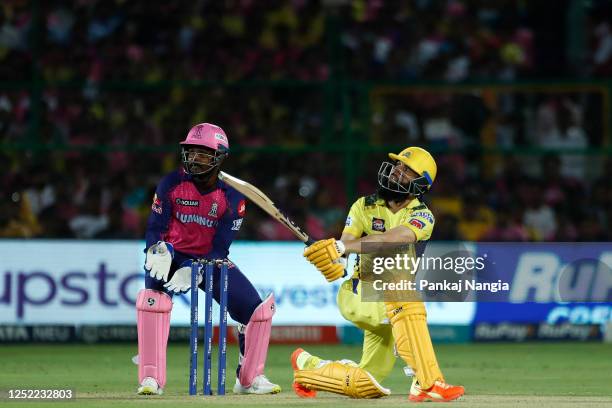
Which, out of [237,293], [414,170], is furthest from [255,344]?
[414,170]

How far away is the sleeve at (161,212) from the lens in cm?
976

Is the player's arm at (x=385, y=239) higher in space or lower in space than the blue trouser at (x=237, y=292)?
higher

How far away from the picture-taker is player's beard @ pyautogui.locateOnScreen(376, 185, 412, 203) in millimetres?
9672

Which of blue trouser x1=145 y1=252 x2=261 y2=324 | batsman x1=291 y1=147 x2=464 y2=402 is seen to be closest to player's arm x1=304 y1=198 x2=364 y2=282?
batsman x1=291 y1=147 x2=464 y2=402

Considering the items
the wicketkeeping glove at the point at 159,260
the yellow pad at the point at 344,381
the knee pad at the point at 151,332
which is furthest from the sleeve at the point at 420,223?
the knee pad at the point at 151,332

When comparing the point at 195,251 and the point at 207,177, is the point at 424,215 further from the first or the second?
the point at 195,251

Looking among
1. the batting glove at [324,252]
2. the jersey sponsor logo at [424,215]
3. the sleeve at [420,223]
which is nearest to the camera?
the batting glove at [324,252]

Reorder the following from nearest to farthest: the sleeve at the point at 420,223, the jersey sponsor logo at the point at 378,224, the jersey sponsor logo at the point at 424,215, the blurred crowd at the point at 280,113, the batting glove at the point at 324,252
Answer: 1. the batting glove at the point at 324,252
2. the sleeve at the point at 420,223
3. the jersey sponsor logo at the point at 424,215
4. the jersey sponsor logo at the point at 378,224
5. the blurred crowd at the point at 280,113

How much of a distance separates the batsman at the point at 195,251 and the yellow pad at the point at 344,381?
2.10 feet

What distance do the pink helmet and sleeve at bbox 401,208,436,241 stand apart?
146 centimetres

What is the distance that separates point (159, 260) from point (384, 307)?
1612mm

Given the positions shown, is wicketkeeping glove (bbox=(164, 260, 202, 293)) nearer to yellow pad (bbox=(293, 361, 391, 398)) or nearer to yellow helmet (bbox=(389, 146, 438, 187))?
yellow pad (bbox=(293, 361, 391, 398))

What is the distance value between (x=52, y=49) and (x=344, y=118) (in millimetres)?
4204

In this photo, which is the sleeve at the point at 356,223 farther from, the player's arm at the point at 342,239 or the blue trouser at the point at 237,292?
the blue trouser at the point at 237,292
